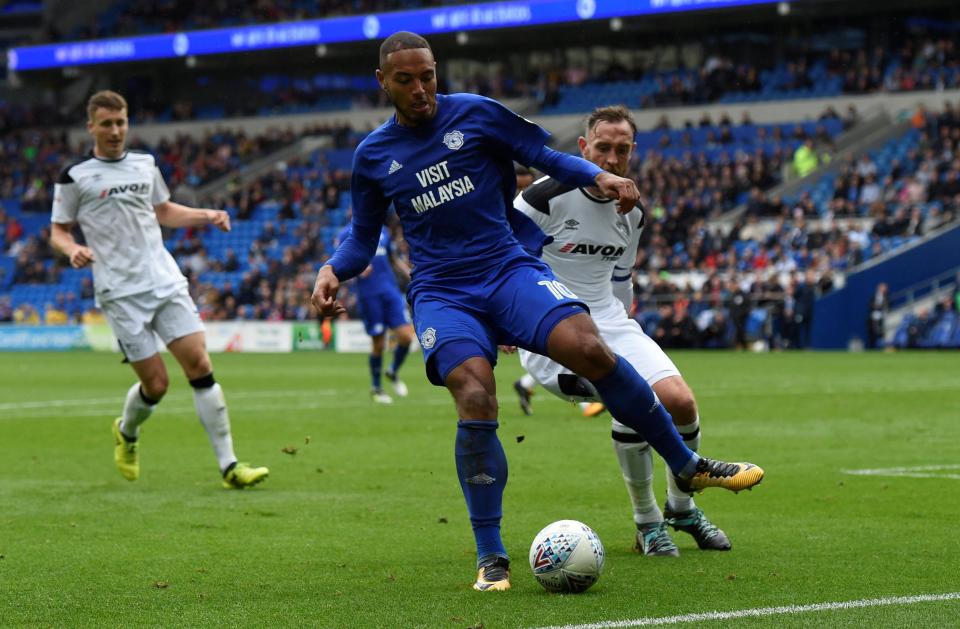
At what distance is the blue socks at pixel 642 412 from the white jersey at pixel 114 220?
15.0ft

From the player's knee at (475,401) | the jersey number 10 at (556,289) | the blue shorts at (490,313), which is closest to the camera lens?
the player's knee at (475,401)

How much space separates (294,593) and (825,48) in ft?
134

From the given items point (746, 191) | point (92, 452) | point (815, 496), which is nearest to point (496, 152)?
point (815, 496)

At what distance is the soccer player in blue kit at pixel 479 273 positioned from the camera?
566 centimetres

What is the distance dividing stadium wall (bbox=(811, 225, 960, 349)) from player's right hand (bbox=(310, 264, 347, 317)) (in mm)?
27218

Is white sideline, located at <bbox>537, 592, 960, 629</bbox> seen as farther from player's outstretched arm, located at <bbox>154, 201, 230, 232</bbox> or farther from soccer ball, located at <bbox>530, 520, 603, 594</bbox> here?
player's outstretched arm, located at <bbox>154, 201, 230, 232</bbox>

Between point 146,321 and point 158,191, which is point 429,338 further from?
point 158,191

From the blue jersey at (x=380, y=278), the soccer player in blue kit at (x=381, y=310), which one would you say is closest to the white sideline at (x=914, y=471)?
the soccer player in blue kit at (x=381, y=310)

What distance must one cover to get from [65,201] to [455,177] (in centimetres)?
440

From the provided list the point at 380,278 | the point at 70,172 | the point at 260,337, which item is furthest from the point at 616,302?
the point at 260,337

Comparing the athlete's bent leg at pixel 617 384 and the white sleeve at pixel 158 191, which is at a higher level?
the white sleeve at pixel 158 191

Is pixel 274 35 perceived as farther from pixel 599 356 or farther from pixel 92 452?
pixel 599 356

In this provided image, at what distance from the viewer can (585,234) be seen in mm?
7133

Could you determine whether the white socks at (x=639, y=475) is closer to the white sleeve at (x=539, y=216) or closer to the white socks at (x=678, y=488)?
the white socks at (x=678, y=488)
